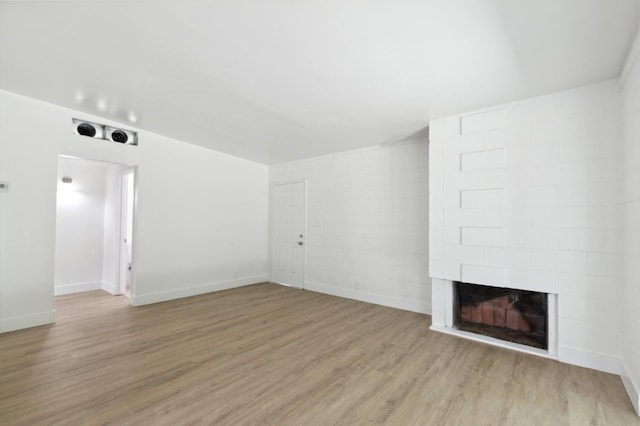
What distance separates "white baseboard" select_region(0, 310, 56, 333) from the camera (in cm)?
338

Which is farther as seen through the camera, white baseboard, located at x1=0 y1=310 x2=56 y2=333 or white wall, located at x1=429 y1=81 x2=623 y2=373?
white baseboard, located at x1=0 y1=310 x2=56 y2=333

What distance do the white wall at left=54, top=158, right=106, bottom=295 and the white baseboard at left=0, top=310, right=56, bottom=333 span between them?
2.06 metres

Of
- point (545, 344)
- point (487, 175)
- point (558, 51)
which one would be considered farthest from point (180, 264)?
point (558, 51)

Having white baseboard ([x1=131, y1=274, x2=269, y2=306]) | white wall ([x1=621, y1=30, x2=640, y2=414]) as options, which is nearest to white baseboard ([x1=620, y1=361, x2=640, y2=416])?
white wall ([x1=621, y1=30, x2=640, y2=414])

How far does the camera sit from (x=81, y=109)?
382 centimetres

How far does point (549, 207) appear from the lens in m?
2.99

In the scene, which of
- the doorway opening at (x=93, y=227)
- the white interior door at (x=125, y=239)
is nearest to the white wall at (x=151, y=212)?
the doorway opening at (x=93, y=227)

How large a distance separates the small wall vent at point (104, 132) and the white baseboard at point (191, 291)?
2.46 m

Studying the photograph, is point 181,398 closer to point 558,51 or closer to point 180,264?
point 180,264

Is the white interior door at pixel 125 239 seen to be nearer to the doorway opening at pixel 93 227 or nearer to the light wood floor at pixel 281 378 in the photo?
the doorway opening at pixel 93 227

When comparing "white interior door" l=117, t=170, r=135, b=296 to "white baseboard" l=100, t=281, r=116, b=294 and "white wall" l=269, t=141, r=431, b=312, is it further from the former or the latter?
"white wall" l=269, t=141, r=431, b=312

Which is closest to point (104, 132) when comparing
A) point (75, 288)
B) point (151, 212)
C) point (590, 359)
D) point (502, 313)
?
point (151, 212)

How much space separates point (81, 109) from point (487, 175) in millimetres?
5231

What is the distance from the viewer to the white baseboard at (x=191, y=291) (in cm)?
463
